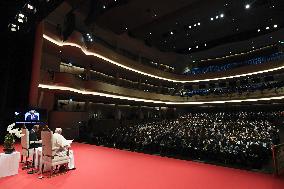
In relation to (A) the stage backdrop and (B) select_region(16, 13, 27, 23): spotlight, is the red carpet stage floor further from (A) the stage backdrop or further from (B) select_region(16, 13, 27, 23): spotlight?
(B) select_region(16, 13, 27, 23): spotlight

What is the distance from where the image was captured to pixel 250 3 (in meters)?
14.8

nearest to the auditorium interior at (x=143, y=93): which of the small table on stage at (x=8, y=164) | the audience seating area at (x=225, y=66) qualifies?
the small table on stage at (x=8, y=164)

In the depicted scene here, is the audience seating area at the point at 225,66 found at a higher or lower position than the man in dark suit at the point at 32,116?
higher

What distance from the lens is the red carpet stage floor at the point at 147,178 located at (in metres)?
4.90

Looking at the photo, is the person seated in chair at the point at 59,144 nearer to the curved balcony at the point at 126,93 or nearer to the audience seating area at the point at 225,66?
the curved balcony at the point at 126,93

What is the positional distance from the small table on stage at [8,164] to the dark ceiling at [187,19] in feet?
34.9

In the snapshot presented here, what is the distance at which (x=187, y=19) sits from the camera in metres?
17.8

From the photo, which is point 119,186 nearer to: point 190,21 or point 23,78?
point 23,78

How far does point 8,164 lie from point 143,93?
16910 mm

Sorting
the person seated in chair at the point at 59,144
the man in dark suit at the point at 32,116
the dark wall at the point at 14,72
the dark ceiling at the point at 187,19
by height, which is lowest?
the person seated in chair at the point at 59,144

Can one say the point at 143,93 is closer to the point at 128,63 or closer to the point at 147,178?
the point at 128,63

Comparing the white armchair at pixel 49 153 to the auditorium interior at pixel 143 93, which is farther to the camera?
the auditorium interior at pixel 143 93

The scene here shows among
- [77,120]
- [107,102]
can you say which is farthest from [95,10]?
[107,102]

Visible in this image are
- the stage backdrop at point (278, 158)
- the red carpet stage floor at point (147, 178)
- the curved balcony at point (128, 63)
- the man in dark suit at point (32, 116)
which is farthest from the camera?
the curved balcony at point (128, 63)
